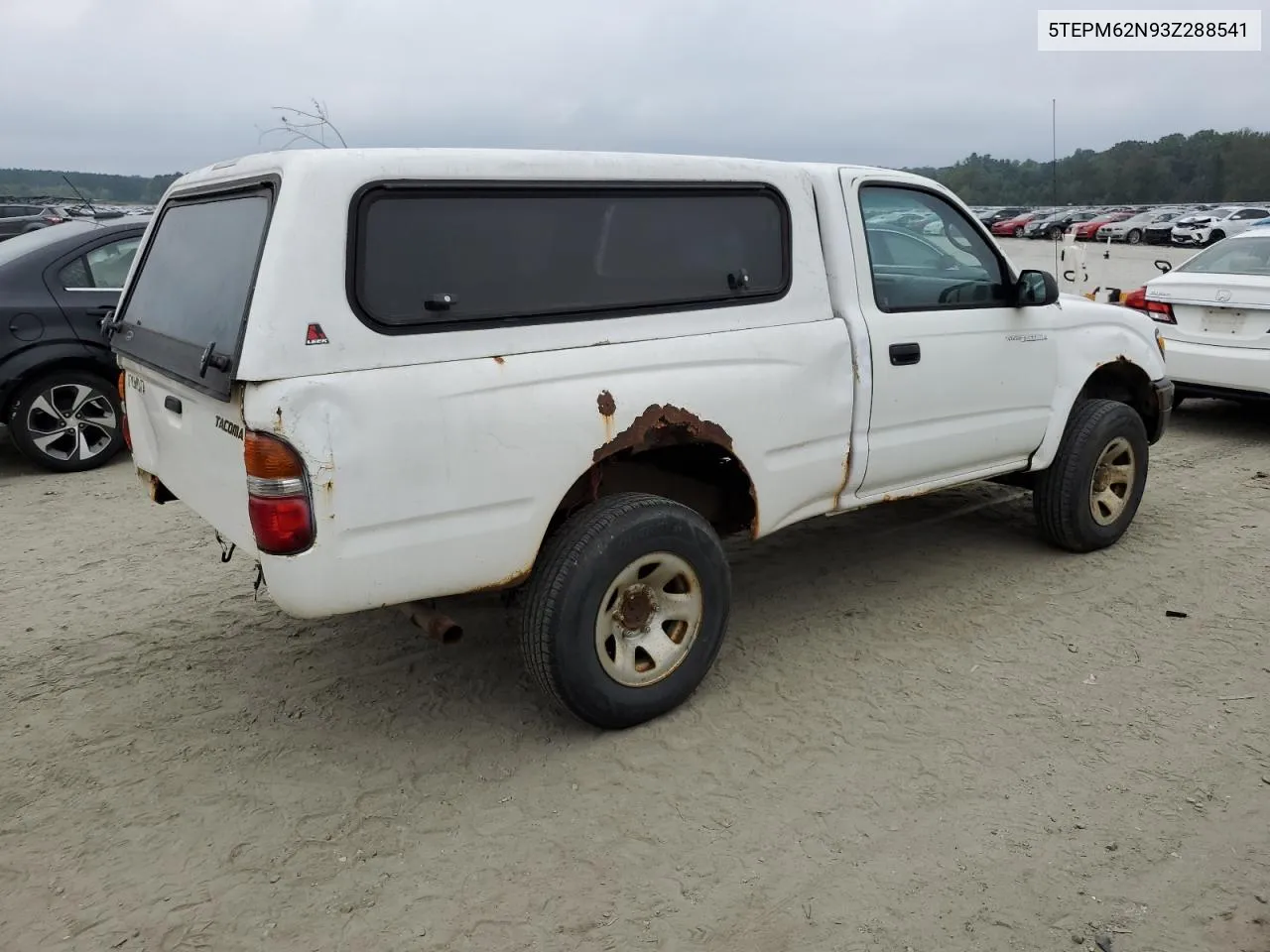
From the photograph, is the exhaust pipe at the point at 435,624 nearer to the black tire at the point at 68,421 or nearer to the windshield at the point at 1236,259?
the black tire at the point at 68,421

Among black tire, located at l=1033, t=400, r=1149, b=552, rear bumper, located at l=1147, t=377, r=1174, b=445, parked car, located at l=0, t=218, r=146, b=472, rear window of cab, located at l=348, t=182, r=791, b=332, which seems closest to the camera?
rear window of cab, located at l=348, t=182, r=791, b=332

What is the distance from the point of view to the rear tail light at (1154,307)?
761cm

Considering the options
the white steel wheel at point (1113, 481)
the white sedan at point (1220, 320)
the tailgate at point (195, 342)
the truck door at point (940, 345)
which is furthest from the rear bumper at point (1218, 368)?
the tailgate at point (195, 342)

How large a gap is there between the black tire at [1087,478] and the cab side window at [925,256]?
33.5 inches

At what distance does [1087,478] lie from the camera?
486cm

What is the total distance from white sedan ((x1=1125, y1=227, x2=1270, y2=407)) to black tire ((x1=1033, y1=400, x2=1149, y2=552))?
258cm

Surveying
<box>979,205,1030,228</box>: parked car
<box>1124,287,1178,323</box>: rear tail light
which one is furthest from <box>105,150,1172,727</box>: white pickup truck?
<box>979,205,1030,228</box>: parked car

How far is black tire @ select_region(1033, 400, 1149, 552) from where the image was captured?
483 cm

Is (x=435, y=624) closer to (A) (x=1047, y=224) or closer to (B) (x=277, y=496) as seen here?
(B) (x=277, y=496)

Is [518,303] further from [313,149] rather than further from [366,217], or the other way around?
[313,149]

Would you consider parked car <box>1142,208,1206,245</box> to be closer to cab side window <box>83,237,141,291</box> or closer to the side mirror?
the side mirror

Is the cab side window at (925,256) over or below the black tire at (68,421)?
over

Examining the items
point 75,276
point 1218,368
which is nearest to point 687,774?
point 1218,368

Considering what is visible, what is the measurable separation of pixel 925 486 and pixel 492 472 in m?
2.16
